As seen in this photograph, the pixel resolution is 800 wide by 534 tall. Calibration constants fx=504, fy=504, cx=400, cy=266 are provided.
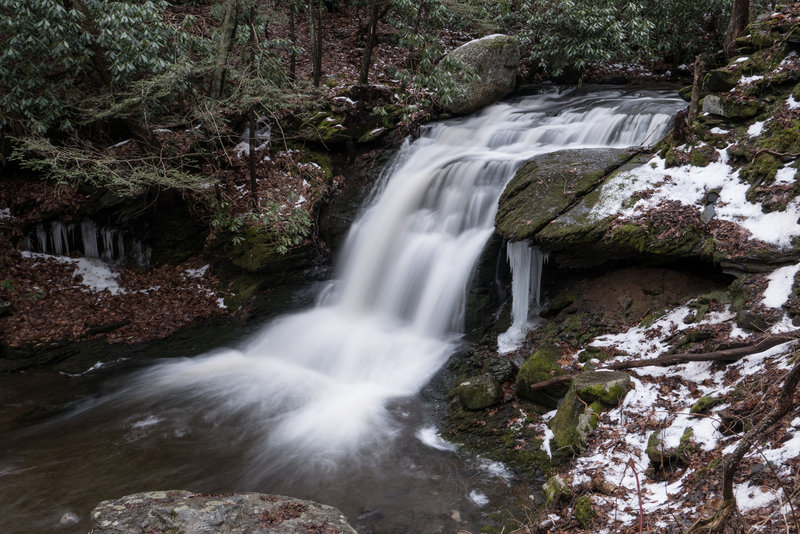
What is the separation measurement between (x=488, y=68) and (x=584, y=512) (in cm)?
1112

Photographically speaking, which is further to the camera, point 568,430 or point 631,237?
point 631,237

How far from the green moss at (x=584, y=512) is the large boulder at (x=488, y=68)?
9955mm

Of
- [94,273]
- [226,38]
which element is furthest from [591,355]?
[94,273]

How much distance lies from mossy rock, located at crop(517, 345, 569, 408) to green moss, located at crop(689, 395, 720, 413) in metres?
1.38

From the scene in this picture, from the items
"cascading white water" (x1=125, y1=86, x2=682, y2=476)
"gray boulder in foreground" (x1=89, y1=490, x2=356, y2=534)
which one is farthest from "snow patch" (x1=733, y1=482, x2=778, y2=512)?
"cascading white water" (x1=125, y1=86, x2=682, y2=476)

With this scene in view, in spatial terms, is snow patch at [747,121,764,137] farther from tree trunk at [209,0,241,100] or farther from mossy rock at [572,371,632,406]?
tree trunk at [209,0,241,100]

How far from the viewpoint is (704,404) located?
4480mm

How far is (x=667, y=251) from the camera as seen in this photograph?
6.10 metres

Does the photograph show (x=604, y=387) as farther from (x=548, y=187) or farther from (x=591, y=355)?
(x=548, y=187)

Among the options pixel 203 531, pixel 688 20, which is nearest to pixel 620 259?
pixel 203 531

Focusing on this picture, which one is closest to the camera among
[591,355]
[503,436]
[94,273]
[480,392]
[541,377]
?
[503,436]

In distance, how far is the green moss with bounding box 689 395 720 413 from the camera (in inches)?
175

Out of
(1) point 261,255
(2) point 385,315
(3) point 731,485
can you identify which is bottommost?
(2) point 385,315

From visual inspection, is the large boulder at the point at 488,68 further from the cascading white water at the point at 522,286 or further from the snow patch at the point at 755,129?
the snow patch at the point at 755,129
